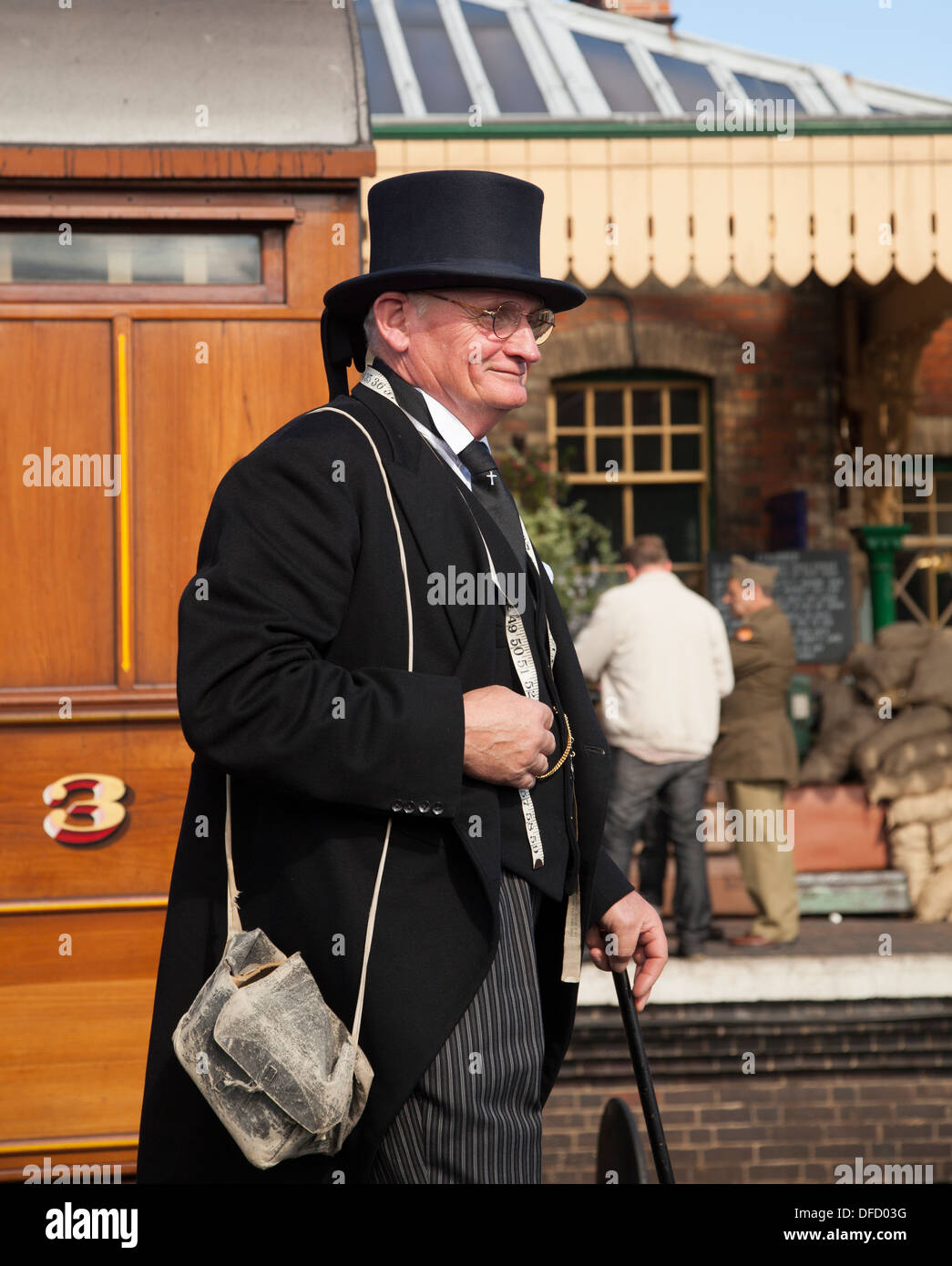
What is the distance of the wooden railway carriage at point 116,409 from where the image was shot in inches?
144

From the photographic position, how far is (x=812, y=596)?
929cm

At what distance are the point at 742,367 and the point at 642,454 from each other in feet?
3.15

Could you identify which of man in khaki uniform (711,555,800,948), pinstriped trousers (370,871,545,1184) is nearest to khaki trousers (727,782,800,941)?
man in khaki uniform (711,555,800,948)

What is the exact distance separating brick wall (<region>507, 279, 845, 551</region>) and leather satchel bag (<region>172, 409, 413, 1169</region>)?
815cm

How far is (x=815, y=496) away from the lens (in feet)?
32.8

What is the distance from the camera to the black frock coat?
1900 millimetres

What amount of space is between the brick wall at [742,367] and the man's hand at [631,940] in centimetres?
760

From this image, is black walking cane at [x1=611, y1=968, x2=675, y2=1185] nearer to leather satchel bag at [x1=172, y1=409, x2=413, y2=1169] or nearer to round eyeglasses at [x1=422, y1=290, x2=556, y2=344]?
leather satchel bag at [x1=172, y1=409, x2=413, y2=1169]

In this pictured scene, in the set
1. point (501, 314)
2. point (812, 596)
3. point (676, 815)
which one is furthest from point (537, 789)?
point (812, 596)

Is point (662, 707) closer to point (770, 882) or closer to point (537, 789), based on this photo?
point (770, 882)

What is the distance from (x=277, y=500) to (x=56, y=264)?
211 cm

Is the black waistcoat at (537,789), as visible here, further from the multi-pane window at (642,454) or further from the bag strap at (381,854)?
the multi-pane window at (642,454)
